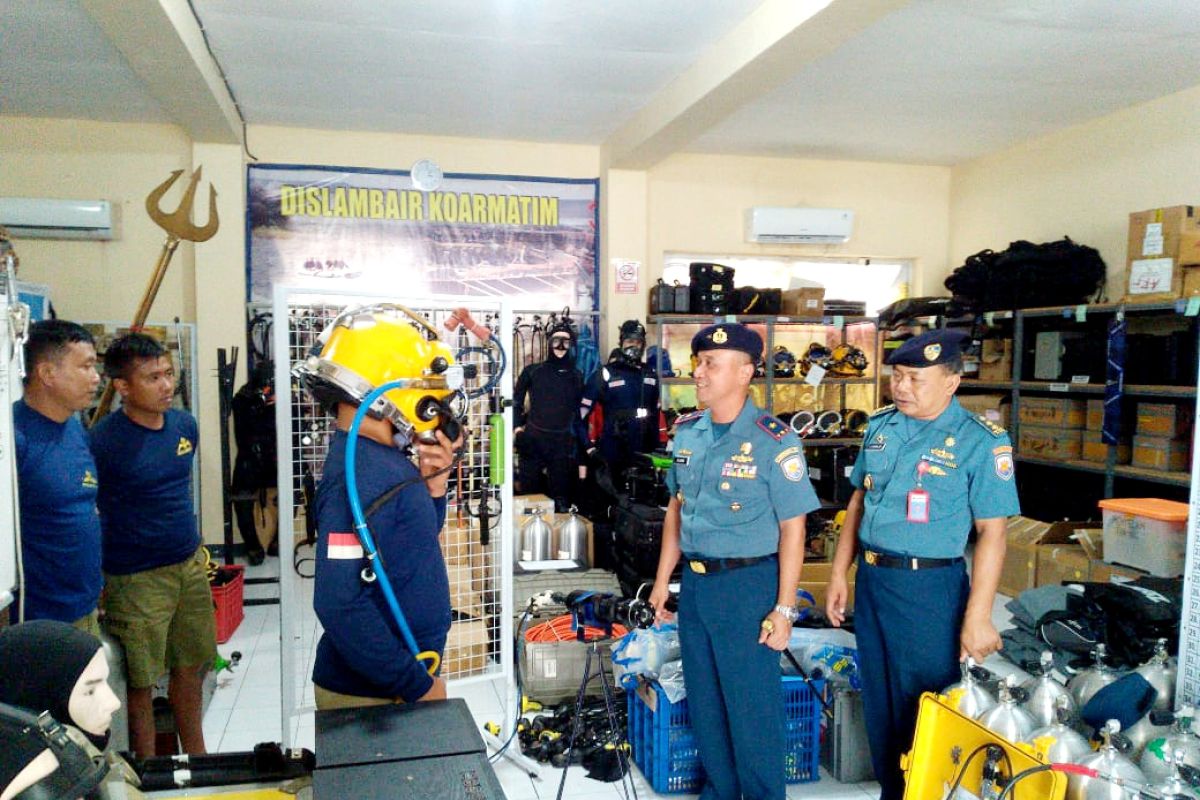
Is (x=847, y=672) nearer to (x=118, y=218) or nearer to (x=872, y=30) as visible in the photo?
(x=872, y=30)

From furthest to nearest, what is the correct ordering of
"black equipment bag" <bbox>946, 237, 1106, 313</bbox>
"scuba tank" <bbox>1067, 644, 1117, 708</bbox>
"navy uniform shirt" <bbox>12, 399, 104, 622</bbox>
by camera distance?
"black equipment bag" <bbox>946, 237, 1106, 313</bbox>, "navy uniform shirt" <bbox>12, 399, 104, 622</bbox>, "scuba tank" <bbox>1067, 644, 1117, 708</bbox>

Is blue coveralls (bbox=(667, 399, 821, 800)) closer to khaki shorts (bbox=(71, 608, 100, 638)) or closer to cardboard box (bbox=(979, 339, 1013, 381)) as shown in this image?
khaki shorts (bbox=(71, 608, 100, 638))

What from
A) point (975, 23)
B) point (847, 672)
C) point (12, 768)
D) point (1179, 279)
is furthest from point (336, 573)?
point (1179, 279)

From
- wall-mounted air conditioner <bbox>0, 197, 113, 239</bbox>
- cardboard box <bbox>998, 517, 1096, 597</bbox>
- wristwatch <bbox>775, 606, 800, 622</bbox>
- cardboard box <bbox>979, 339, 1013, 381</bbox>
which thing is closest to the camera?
wristwatch <bbox>775, 606, 800, 622</bbox>

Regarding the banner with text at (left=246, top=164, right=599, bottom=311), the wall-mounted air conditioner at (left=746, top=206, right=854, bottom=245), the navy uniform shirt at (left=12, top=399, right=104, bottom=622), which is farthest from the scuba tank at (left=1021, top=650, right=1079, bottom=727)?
the wall-mounted air conditioner at (left=746, top=206, right=854, bottom=245)

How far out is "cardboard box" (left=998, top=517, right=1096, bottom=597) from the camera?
494cm

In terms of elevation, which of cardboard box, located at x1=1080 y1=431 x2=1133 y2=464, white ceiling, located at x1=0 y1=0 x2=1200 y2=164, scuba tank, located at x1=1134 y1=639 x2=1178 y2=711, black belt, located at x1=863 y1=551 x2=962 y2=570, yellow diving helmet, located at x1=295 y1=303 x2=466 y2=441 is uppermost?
white ceiling, located at x1=0 y1=0 x2=1200 y2=164

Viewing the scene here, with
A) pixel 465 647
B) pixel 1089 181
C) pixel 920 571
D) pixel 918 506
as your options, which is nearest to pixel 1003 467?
pixel 918 506

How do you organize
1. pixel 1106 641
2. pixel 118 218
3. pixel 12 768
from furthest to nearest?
pixel 118 218
pixel 1106 641
pixel 12 768

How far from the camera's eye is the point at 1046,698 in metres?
1.84

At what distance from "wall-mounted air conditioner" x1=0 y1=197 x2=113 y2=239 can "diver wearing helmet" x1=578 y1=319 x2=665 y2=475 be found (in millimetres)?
3854

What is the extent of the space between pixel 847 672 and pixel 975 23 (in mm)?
3463

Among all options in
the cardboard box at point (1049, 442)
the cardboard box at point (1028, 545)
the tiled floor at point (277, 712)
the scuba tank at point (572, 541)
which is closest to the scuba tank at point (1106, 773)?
the tiled floor at point (277, 712)

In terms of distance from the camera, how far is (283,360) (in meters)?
2.53
